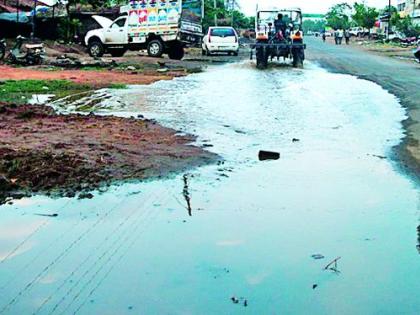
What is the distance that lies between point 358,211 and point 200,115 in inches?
241

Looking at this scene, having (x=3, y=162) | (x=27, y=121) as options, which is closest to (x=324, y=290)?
(x=3, y=162)

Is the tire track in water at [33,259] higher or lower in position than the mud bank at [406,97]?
higher

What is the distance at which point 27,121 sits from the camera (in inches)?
404

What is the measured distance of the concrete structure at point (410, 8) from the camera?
88500 millimetres

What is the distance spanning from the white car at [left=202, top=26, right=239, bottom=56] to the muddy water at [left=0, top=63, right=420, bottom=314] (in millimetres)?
28152

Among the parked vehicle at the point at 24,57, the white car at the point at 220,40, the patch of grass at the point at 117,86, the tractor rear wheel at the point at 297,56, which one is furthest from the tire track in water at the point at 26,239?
the white car at the point at 220,40

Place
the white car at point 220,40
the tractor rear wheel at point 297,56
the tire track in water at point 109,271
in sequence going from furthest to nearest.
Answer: the white car at point 220,40, the tractor rear wheel at point 297,56, the tire track in water at point 109,271

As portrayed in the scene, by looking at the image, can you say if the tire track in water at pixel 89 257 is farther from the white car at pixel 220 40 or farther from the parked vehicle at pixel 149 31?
the white car at pixel 220 40

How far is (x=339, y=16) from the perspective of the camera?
435 ft

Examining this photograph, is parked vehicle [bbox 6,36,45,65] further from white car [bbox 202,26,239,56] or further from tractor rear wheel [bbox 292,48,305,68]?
white car [bbox 202,26,239,56]

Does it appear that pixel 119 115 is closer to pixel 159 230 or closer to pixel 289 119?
pixel 289 119

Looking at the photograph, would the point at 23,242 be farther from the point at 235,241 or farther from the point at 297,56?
the point at 297,56

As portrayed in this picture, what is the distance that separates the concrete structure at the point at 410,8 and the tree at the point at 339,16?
11771 mm

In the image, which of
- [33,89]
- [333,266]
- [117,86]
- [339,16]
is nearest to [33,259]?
[333,266]
